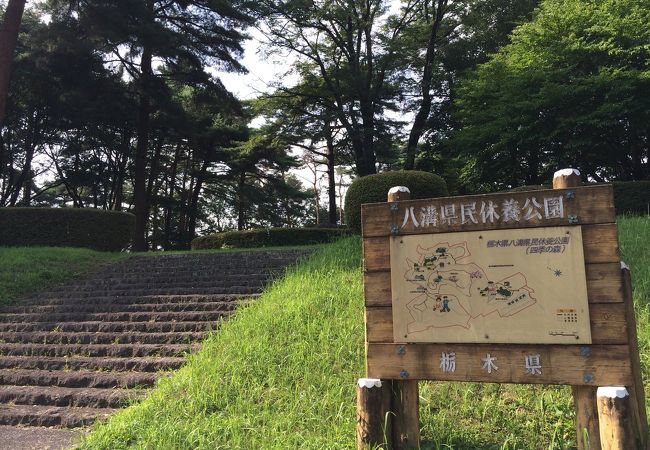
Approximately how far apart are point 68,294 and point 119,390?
479cm

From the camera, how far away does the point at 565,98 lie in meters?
15.4

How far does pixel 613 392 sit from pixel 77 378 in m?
5.10

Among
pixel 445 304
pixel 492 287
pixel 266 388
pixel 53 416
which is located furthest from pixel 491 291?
pixel 53 416

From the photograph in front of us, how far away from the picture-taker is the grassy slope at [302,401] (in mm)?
3471

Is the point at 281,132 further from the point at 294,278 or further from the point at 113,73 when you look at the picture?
the point at 294,278

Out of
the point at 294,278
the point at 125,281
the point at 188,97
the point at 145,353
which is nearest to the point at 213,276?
the point at 125,281

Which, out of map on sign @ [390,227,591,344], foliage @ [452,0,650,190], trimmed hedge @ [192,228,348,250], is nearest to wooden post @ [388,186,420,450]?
map on sign @ [390,227,591,344]

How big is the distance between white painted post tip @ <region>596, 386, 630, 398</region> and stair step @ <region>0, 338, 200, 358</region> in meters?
4.44

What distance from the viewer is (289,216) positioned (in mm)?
32875

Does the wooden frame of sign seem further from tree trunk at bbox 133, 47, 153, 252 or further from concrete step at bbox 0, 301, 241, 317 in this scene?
tree trunk at bbox 133, 47, 153, 252

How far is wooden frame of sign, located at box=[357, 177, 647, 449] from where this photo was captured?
2.65 meters

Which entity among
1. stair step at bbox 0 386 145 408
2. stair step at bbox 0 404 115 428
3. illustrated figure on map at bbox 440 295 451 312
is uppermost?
illustrated figure on map at bbox 440 295 451 312

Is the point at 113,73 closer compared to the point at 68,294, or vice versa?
the point at 68,294

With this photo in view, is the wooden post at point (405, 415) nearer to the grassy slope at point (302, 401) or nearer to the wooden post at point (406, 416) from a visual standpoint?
the wooden post at point (406, 416)
